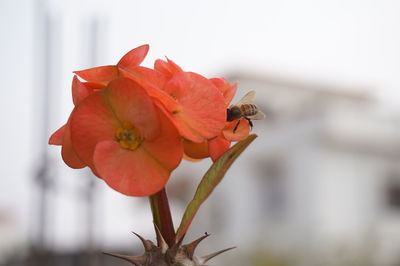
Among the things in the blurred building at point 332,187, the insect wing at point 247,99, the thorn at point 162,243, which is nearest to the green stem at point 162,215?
the thorn at point 162,243

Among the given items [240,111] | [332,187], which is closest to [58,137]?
[240,111]

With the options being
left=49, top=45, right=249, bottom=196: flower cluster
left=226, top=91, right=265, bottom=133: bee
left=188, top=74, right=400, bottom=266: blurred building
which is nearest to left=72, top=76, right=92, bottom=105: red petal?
left=49, top=45, right=249, bottom=196: flower cluster

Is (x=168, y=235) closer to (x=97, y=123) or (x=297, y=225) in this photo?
(x=97, y=123)

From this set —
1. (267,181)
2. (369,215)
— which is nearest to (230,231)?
(267,181)

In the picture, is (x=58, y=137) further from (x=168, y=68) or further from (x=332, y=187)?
(x=332, y=187)

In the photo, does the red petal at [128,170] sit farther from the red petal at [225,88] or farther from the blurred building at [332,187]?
the blurred building at [332,187]

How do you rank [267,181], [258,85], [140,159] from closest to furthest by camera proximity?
1. [140,159]
2. [267,181]
3. [258,85]
